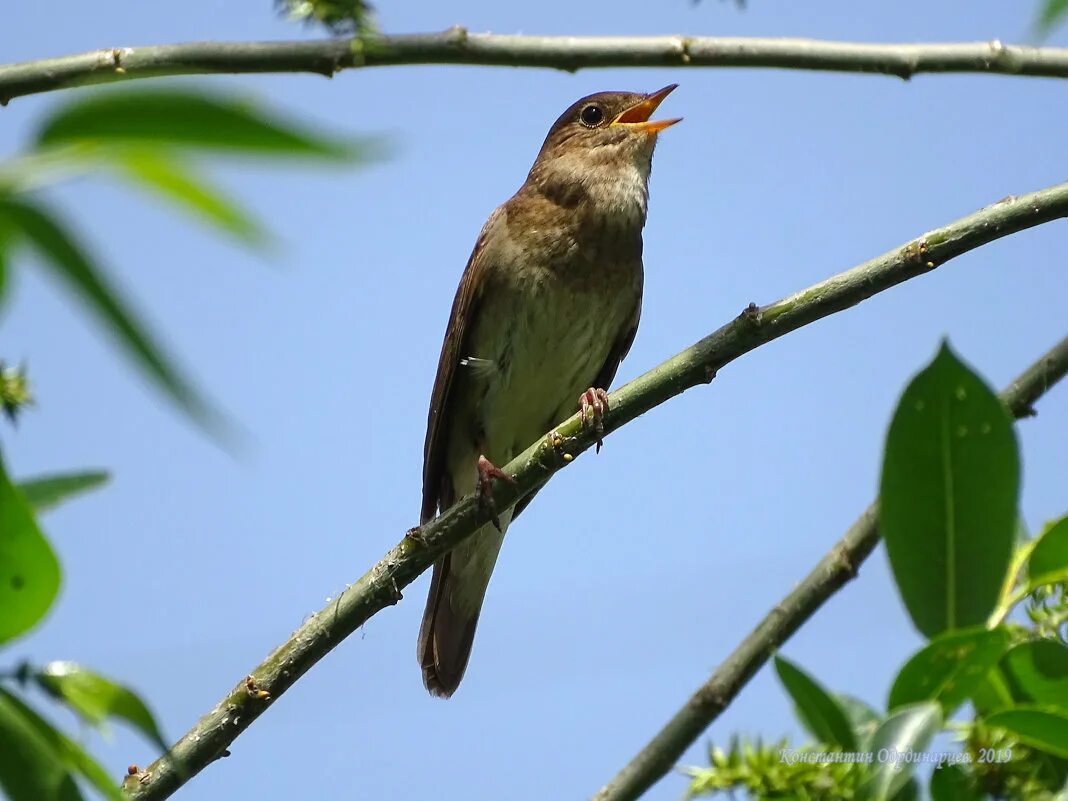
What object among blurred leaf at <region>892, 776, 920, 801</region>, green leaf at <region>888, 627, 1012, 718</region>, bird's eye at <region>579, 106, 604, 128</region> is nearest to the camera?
green leaf at <region>888, 627, 1012, 718</region>

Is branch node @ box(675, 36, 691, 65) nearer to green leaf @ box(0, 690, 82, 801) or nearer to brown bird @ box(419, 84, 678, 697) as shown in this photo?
green leaf @ box(0, 690, 82, 801)

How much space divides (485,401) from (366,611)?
3.02m

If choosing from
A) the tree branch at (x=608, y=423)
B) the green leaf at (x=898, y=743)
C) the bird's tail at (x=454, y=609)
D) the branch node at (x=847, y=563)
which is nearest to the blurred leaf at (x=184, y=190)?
the green leaf at (x=898, y=743)

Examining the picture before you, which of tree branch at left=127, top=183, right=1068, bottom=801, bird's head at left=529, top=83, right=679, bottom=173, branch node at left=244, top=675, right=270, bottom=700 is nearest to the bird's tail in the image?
bird's head at left=529, top=83, right=679, bottom=173

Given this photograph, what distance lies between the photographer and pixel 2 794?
1.30 m

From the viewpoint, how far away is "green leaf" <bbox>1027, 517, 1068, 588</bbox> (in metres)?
1.60

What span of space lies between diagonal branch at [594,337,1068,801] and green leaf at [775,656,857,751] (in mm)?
908

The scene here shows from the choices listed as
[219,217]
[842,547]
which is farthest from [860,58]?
[219,217]

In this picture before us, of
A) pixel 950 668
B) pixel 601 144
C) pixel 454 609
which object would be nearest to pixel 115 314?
pixel 950 668

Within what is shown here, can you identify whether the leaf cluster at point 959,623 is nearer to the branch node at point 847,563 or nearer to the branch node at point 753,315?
the branch node at point 847,563

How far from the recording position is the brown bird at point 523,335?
609 cm

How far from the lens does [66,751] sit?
1.31 metres

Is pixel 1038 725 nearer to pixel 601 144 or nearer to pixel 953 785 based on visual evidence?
pixel 953 785

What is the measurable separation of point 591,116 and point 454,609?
283cm
